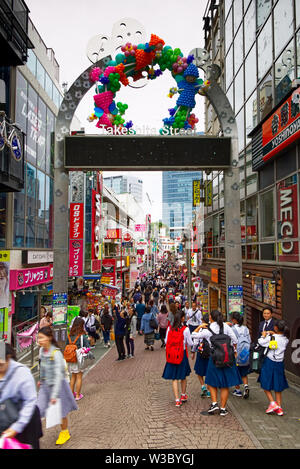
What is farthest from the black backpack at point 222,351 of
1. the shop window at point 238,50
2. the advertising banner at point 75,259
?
the shop window at point 238,50

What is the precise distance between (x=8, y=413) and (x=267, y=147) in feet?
29.8

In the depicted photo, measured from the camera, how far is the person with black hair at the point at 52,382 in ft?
14.7

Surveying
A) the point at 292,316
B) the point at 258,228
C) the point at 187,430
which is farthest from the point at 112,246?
the point at 187,430

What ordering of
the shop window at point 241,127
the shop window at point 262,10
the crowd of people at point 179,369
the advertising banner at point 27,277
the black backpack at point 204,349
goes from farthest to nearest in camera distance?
the shop window at point 241,127, the advertising banner at point 27,277, the shop window at point 262,10, the black backpack at point 204,349, the crowd of people at point 179,369

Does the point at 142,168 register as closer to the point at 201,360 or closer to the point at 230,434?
the point at 201,360

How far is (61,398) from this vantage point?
4645mm

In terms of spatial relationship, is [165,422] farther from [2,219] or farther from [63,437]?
[2,219]

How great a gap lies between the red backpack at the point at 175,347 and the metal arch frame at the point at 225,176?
4281mm

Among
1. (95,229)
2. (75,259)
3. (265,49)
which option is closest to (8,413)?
(265,49)

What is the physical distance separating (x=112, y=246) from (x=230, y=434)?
3314 cm

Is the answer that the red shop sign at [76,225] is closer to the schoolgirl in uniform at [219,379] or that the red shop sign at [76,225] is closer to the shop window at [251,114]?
the shop window at [251,114]

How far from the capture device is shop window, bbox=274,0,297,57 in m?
8.62

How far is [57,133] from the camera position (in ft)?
33.1

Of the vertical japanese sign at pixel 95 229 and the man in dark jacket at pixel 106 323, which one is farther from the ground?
the vertical japanese sign at pixel 95 229
